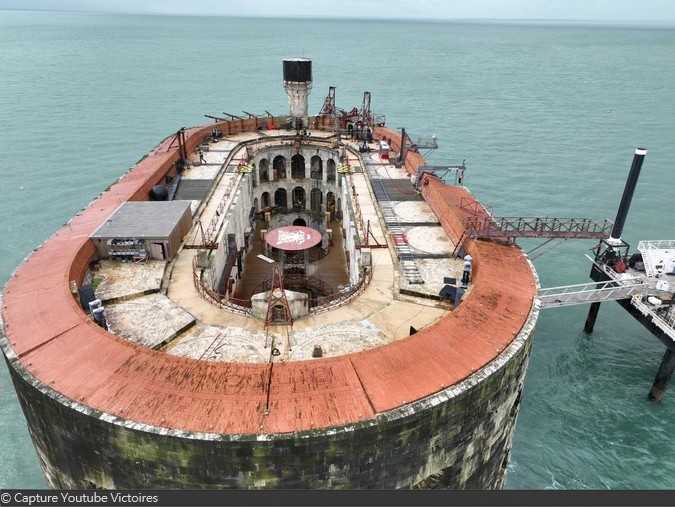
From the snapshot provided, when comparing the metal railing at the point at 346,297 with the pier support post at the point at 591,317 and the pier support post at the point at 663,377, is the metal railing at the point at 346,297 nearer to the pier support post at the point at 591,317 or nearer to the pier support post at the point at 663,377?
the pier support post at the point at 591,317

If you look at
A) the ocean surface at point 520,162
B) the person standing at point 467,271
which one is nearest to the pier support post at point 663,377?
the ocean surface at point 520,162

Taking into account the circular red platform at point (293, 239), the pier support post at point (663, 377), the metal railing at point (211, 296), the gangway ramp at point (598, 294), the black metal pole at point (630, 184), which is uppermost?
the black metal pole at point (630, 184)

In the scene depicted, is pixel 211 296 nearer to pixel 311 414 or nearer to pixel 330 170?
pixel 311 414

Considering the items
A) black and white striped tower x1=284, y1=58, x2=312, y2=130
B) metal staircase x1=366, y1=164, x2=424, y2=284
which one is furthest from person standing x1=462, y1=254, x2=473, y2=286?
black and white striped tower x1=284, y1=58, x2=312, y2=130

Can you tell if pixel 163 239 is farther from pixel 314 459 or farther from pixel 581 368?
pixel 581 368

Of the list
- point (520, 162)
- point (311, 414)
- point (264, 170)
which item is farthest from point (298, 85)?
point (311, 414)
